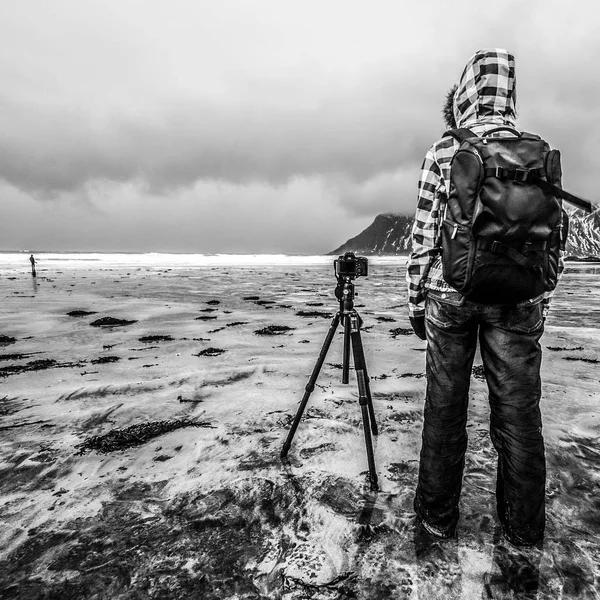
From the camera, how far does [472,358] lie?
2.59m

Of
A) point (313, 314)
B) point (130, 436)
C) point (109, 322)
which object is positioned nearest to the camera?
point (130, 436)

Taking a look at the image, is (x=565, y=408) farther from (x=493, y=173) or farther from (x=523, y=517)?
(x=493, y=173)

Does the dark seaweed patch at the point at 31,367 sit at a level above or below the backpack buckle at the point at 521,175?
below

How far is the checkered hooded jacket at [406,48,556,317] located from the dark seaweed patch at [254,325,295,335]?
6785 millimetres

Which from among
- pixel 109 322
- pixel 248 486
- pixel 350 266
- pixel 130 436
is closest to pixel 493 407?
pixel 350 266

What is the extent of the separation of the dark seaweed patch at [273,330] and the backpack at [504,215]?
7.27 metres

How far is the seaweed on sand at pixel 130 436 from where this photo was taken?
3.77 metres

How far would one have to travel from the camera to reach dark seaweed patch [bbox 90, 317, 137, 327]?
1003 cm

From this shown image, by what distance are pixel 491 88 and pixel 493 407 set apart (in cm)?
231

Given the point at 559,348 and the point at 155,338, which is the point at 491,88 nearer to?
the point at 559,348

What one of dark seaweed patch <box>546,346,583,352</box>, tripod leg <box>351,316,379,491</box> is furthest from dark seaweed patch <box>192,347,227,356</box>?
dark seaweed patch <box>546,346,583,352</box>

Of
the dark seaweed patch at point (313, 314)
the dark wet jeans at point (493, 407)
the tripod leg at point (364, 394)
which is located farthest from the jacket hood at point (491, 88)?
the dark seaweed patch at point (313, 314)

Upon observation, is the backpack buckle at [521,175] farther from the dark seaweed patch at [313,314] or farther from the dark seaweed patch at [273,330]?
the dark seaweed patch at [313,314]

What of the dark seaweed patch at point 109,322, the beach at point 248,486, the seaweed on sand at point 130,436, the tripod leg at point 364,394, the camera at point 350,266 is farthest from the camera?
the dark seaweed patch at point 109,322
